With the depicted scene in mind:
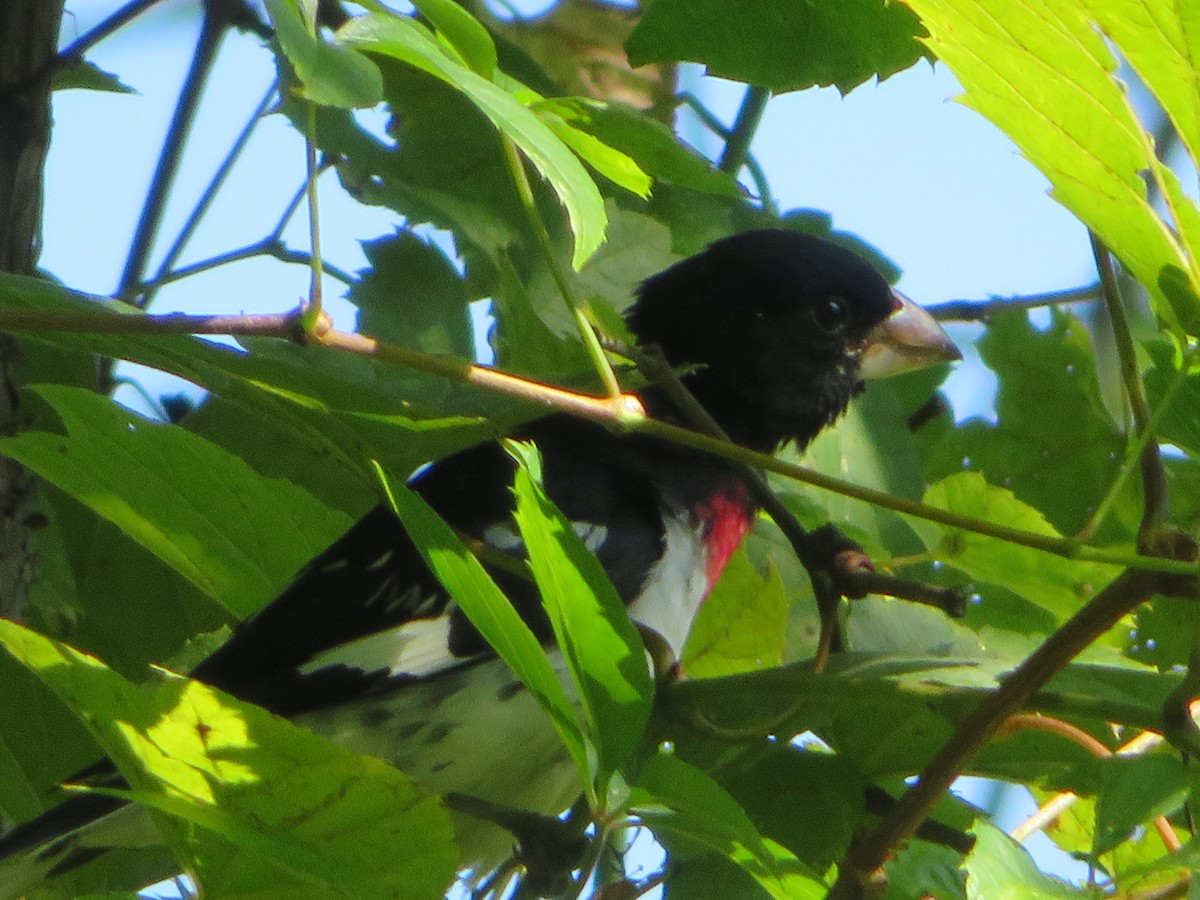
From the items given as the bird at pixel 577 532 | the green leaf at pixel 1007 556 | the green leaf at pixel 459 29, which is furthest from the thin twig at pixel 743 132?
the green leaf at pixel 459 29

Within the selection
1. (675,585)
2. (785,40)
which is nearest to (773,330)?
(675,585)

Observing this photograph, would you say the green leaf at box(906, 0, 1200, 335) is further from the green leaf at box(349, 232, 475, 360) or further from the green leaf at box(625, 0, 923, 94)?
the green leaf at box(349, 232, 475, 360)

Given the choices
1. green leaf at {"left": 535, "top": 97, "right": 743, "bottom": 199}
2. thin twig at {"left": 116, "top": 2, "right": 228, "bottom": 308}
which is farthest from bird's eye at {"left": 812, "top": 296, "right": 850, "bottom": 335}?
green leaf at {"left": 535, "top": 97, "right": 743, "bottom": 199}

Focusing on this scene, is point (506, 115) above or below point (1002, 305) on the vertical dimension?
below

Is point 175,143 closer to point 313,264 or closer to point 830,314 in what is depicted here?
point 830,314

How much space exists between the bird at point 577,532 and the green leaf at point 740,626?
5.4 inches

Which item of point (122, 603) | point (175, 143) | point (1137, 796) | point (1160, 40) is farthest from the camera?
point (175, 143)

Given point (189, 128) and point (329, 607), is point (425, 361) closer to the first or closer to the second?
point (329, 607)

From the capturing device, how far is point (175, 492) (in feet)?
4.49

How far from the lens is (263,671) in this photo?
1.91 meters

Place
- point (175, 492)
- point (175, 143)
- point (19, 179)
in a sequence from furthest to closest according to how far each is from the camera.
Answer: point (175, 143) < point (19, 179) < point (175, 492)

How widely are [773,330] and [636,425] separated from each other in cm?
139

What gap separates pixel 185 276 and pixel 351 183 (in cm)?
21

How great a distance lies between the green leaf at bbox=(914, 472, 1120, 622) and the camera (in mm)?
1681
